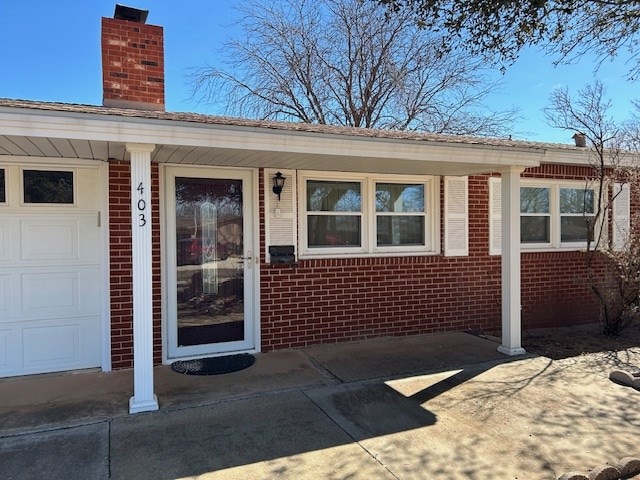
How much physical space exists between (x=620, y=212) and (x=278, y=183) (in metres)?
6.31

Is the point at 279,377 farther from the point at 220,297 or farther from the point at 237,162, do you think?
the point at 237,162

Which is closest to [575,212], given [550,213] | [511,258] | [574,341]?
[550,213]

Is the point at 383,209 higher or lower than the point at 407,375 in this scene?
higher

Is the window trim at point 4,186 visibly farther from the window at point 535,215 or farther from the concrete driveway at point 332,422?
the window at point 535,215

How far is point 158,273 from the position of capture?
210 inches

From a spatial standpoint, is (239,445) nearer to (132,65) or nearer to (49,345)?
(49,345)

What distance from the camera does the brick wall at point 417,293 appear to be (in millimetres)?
6035

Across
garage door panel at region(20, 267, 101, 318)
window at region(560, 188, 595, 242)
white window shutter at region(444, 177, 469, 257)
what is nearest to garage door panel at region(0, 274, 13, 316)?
garage door panel at region(20, 267, 101, 318)

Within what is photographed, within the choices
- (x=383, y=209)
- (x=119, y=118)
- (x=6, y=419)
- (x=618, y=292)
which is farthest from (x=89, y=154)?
(x=618, y=292)

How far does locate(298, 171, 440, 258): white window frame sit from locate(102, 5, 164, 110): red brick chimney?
7.56ft

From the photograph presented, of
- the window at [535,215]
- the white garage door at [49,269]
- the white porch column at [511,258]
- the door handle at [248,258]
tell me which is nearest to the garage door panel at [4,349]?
the white garage door at [49,269]

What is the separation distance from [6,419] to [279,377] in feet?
8.02

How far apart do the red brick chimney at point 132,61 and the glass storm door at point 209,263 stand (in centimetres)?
141

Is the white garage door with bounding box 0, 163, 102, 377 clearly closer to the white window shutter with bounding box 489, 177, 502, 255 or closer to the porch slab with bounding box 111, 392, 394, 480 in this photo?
the porch slab with bounding box 111, 392, 394, 480
